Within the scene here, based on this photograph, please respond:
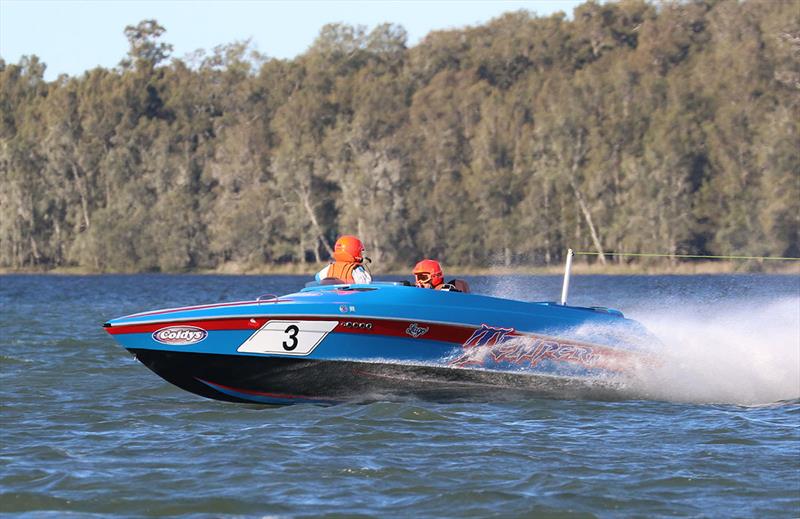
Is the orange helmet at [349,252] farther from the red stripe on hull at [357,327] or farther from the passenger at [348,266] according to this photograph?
the red stripe on hull at [357,327]

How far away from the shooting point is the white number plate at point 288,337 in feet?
36.8

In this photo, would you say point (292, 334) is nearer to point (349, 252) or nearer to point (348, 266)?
point (348, 266)

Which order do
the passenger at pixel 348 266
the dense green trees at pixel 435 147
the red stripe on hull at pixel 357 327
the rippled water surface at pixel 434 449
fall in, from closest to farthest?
the rippled water surface at pixel 434 449 → the red stripe on hull at pixel 357 327 → the passenger at pixel 348 266 → the dense green trees at pixel 435 147

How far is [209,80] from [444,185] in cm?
2883

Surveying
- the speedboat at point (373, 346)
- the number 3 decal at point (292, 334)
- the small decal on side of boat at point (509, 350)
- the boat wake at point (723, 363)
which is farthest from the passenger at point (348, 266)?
the boat wake at point (723, 363)

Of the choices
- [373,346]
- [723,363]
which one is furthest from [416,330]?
[723,363]

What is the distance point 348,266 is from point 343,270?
7 centimetres

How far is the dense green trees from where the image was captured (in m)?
71.6

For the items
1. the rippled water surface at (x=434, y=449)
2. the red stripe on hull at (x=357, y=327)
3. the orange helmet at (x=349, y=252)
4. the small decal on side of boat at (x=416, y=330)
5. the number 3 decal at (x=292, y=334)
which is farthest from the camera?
the orange helmet at (x=349, y=252)

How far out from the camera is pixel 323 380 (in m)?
11.6

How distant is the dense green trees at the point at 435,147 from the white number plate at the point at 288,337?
2314 inches

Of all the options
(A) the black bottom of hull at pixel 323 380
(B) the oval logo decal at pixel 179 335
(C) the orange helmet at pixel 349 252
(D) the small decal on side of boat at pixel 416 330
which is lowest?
(A) the black bottom of hull at pixel 323 380

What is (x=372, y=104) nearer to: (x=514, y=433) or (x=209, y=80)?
(x=209, y=80)

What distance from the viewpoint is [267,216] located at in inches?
3206
